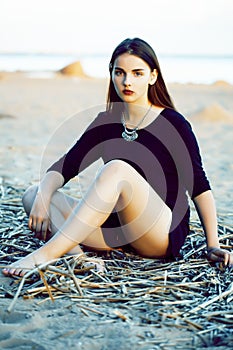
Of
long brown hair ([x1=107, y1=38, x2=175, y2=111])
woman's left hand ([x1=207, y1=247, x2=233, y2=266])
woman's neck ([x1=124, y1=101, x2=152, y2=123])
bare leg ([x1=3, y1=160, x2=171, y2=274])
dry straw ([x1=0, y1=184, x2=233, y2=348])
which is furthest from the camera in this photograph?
woman's neck ([x1=124, y1=101, x2=152, y2=123])

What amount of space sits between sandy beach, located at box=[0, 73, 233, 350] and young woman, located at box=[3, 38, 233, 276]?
35cm

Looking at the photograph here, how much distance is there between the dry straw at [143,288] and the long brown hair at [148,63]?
0.67 meters

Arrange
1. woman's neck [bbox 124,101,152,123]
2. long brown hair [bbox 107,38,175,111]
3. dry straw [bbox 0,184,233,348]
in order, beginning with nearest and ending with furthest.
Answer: dry straw [bbox 0,184,233,348] < long brown hair [bbox 107,38,175,111] < woman's neck [bbox 124,101,152,123]

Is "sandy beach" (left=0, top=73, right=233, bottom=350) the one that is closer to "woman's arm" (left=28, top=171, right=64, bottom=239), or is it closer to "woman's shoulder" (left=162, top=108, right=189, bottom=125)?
"woman's arm" (left=28, top=171, right=64, bottom=239)

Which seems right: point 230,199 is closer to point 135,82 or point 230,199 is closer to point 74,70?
point 135,82

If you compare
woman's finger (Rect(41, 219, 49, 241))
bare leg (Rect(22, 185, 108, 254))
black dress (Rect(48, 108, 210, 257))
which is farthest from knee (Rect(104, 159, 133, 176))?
Result: woman's finger (Rect(41, 219, 49, 241))

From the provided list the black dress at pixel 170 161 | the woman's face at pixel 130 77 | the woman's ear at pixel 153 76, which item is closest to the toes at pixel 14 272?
the black dress at pixel 170 161

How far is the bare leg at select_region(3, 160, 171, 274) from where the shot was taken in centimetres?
215

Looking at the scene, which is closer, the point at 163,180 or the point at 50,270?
the point at 50,270

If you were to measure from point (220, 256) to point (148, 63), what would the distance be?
2.80 feet

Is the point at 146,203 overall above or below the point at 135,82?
below

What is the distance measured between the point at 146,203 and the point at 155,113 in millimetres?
448

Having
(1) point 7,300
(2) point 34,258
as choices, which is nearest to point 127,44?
(2) point 34,258

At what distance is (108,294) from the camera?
2033 mm
